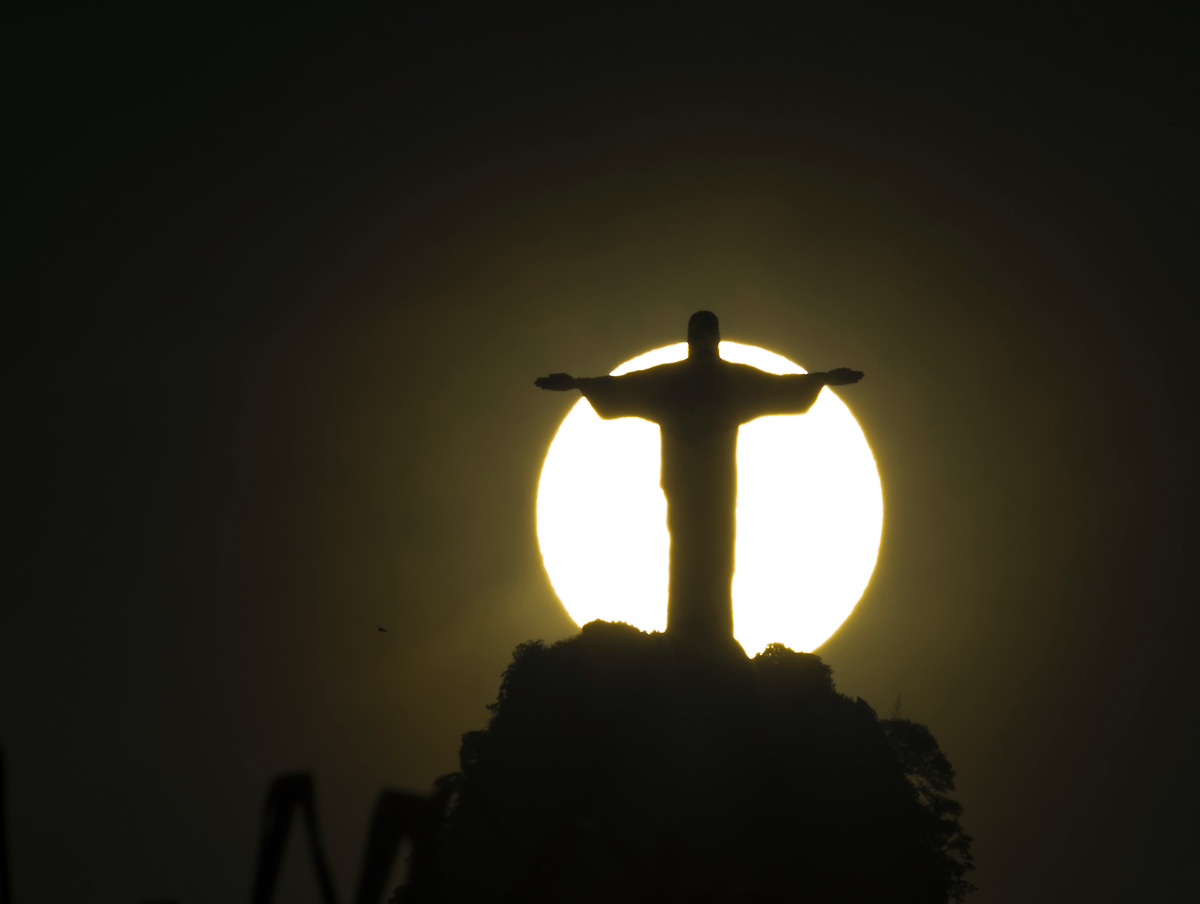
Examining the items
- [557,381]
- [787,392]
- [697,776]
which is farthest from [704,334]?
[697,776]

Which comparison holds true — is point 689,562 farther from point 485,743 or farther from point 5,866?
point 5,866

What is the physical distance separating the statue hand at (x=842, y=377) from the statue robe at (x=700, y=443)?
0.70 feet

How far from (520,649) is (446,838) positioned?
8.08ft

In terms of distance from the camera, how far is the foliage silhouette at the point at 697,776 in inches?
436

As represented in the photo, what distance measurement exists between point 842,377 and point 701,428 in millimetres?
2003

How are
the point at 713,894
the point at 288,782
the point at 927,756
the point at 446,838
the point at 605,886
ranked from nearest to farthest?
the point at 288,782 → the point at 713,894 → the point at 605,886 → the point at 446,838 → the point at 927,756

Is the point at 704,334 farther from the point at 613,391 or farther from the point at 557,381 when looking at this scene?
the point at 557,381

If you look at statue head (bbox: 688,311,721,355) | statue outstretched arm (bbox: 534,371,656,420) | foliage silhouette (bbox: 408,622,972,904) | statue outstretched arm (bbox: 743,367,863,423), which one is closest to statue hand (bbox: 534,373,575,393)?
statue outstretched arm (bbox: 534,371,656,420)

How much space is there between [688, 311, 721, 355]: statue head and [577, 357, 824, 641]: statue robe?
0.52 ft

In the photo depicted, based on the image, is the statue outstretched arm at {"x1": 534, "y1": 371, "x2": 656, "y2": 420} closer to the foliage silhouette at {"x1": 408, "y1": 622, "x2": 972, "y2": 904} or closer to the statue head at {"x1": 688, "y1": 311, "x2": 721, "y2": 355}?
the statue head at {"x1": 688, "y1": 311, "x2": 721, "y2": 355}

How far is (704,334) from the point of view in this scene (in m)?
14.3

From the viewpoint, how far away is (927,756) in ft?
47.4

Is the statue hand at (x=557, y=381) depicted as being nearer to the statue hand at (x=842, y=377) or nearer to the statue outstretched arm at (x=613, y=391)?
the statue outstretched arm at (x=613, y=391)

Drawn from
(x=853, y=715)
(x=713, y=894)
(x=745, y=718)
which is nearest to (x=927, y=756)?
(x=853, y=715)
